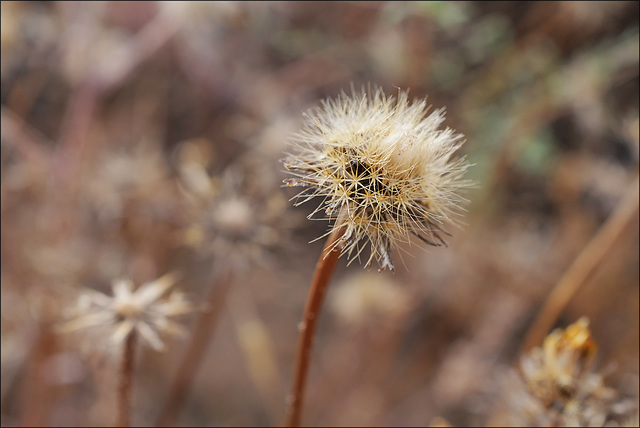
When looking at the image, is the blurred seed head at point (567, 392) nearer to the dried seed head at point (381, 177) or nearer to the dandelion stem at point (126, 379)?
the dried seed head at point (381, 177)

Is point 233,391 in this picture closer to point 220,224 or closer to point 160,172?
point 160,172

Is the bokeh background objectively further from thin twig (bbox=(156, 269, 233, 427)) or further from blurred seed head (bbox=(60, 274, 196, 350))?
blurred seed head (bbox=(60, 274, 196, 350))

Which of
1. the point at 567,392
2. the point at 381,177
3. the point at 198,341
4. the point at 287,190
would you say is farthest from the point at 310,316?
the point at 287,190

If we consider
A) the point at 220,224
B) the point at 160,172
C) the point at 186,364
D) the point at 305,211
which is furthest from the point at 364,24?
the point at 186,364

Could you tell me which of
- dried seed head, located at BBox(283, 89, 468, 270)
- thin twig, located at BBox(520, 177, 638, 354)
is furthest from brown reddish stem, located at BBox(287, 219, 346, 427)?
thin twig, located at BBox(520, 177, 638, 354)

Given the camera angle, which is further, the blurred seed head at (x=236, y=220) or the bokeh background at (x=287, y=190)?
the bokeh background at (x=287, y=190)

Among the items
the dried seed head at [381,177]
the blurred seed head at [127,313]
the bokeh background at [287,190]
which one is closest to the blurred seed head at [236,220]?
the bokeh background at [287,190]
